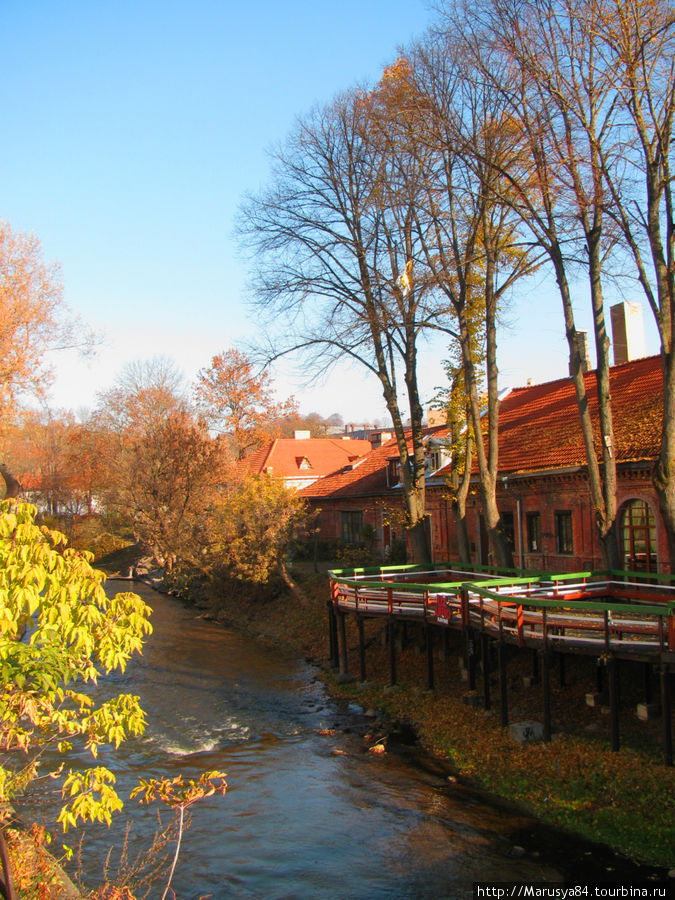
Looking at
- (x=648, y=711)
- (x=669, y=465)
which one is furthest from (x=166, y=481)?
(x=648, y=711)

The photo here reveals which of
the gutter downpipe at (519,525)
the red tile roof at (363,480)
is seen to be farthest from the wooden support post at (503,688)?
the red tile roof at (363,480)

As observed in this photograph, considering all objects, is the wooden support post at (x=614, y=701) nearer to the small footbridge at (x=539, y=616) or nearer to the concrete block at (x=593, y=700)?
the small footbridge at (x=539, y=616)

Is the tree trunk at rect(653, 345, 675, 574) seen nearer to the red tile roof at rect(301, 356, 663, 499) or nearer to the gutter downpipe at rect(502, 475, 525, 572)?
the red tile roof at rect(301, 356, 663, 499)

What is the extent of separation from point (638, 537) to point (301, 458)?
88.8 ft

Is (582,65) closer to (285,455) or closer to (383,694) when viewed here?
(383,694)

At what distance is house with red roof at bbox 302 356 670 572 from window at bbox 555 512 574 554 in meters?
0.03

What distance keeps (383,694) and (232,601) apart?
43.8 ft

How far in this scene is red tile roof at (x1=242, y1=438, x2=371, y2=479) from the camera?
42.4 m

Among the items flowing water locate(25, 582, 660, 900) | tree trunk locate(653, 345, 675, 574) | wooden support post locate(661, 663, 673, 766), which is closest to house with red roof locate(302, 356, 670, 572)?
tree trunk locate(653, 345, 675, 574)

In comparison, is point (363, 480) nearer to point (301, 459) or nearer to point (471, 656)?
point (301, 459)

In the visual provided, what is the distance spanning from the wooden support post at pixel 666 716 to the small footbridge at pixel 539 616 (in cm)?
1

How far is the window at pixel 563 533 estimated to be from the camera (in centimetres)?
1994

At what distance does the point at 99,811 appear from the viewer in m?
4.97

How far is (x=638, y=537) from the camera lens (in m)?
17.9
